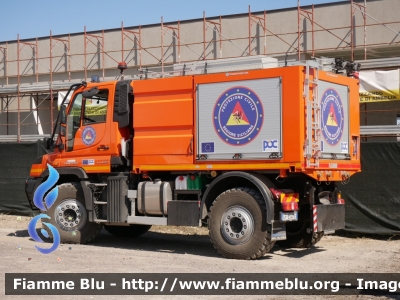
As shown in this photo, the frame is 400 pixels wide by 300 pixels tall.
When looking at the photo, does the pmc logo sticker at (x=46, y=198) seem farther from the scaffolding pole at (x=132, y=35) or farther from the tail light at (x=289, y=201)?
the scaffolding pole at (x=132, y=35)

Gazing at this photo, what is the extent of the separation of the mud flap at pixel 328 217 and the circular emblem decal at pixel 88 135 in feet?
15.4

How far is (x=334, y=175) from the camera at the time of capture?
12492mm

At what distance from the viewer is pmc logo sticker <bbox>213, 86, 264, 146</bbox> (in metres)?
11.9

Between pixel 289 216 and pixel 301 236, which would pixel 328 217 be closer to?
pixel 289 216

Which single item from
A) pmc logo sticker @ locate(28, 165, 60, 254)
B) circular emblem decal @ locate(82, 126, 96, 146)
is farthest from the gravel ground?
circular emblem decal @ locate(82, 126, 96, 146)

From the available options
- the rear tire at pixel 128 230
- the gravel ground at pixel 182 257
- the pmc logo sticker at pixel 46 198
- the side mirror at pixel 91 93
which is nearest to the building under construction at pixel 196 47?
the gravel ground at pixel 182 257

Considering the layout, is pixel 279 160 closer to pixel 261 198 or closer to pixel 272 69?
pixel 261 198

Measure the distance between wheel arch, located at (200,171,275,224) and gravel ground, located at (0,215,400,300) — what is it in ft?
2.92

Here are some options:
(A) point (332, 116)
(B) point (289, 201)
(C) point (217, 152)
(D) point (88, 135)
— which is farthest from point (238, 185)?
(D) point (88, 135)

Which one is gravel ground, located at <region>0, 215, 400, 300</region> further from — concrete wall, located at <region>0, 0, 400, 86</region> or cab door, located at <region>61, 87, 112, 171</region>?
concrete wall, located at <region>0, 0, 400, 86</region>

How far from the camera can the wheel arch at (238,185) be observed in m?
11.6

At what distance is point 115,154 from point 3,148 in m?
7.81

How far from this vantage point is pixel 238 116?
1209cm

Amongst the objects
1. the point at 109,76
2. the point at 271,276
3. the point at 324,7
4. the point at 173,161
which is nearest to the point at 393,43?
the point at 324,7
